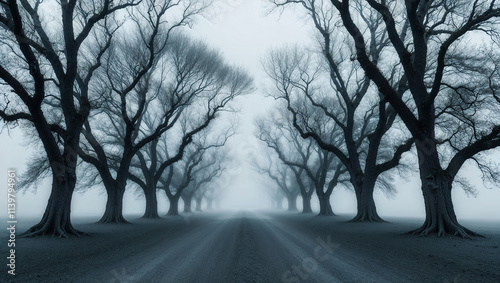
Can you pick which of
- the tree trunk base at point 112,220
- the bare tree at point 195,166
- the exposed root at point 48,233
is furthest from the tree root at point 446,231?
the bare tree at point 195,166

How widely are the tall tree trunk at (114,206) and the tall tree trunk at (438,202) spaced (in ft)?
57.8

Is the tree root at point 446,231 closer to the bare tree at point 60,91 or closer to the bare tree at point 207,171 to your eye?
the bare tree at point 60,91

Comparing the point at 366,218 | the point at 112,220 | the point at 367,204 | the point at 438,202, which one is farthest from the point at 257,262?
the point at 112,220

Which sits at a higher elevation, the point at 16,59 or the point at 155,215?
the point at 16,59

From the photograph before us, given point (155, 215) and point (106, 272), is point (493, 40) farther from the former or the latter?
point (155, 215)

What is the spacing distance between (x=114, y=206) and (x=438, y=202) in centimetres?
1879

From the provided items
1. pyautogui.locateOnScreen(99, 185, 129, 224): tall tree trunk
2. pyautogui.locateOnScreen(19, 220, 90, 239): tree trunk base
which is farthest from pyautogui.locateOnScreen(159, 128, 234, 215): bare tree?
pyautogui.locateOnScreen(19, 220, 90, 239): tree trunk base

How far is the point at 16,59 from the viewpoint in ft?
51.7

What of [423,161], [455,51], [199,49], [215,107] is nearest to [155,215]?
[215,107]

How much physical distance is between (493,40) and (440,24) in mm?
3021

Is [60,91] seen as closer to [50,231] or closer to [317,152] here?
[50,231]

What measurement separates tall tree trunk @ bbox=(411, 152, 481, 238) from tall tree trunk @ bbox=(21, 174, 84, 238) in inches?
541

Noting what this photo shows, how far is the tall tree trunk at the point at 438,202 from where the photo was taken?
1221 centimetres

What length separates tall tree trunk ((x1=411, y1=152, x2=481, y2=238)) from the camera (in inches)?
481
